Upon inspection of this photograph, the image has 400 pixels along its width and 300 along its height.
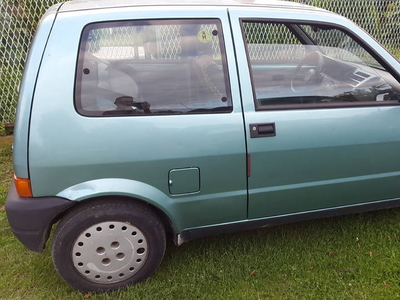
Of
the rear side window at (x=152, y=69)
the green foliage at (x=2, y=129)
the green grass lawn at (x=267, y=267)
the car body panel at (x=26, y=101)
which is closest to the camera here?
the car body panel at (x=26, y=101)

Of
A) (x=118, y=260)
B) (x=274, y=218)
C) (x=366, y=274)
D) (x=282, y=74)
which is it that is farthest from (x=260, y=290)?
(x=282, y=74)

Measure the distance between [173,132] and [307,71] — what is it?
1210 mm

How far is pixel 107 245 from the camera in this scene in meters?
2.12

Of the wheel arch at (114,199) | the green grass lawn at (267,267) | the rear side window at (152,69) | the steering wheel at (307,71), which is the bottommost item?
the green grass lawn at (267,267)

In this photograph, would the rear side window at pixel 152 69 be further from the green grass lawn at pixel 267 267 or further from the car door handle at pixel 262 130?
the green grass lawn at pixel 267 267

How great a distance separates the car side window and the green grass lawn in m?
1.09

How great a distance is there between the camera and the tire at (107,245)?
6.72 ft

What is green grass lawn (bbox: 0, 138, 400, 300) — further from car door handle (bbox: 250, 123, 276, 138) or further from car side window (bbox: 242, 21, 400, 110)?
car side window (bbox: 242, 21, 400, 110)

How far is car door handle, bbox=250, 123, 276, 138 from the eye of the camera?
6.93ft

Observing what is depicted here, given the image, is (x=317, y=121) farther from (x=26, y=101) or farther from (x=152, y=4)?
(x=26, y=101)

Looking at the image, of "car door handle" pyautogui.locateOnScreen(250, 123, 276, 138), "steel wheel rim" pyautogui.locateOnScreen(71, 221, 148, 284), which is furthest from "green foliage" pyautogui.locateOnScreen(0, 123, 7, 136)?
"car door handle" pyautogui.locateOnScreen(250, 123, 276, 138)

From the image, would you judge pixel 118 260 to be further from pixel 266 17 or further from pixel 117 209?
pixel 266 17

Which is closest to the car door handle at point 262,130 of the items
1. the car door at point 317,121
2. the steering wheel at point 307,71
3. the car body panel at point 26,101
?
the car door at point 317,121

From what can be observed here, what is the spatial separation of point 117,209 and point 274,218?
1059 mm
